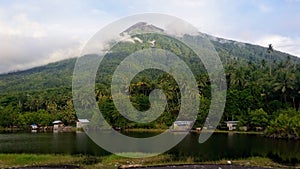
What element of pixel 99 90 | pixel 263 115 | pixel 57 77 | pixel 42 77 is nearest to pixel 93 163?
pixel 263 115

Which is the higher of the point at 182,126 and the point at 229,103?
the point at 229,103

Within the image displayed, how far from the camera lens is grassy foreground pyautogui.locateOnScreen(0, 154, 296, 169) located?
25250 millimetres

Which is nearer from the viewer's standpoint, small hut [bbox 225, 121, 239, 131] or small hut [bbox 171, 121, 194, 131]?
small hut [bbox 225, 121, 239, 131]

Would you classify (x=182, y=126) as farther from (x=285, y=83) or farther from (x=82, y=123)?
(x=82, y=123)

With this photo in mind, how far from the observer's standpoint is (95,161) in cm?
A: 2602

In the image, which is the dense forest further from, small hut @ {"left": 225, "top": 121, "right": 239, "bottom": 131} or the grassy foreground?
the grassy foreground

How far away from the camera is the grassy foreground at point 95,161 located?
25250 mm

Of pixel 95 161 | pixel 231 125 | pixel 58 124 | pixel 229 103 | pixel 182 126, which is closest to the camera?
pixel 95 161

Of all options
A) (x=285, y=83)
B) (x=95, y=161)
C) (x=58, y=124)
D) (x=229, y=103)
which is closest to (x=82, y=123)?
(x=58, y=124)

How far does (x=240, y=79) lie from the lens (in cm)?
6456

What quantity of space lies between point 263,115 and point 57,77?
110 metres

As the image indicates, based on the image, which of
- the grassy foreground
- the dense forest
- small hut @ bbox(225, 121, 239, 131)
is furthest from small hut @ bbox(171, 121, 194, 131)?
the grassy foreground

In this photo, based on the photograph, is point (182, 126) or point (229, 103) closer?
point (182, 126)

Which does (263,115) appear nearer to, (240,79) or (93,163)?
(240,79)
